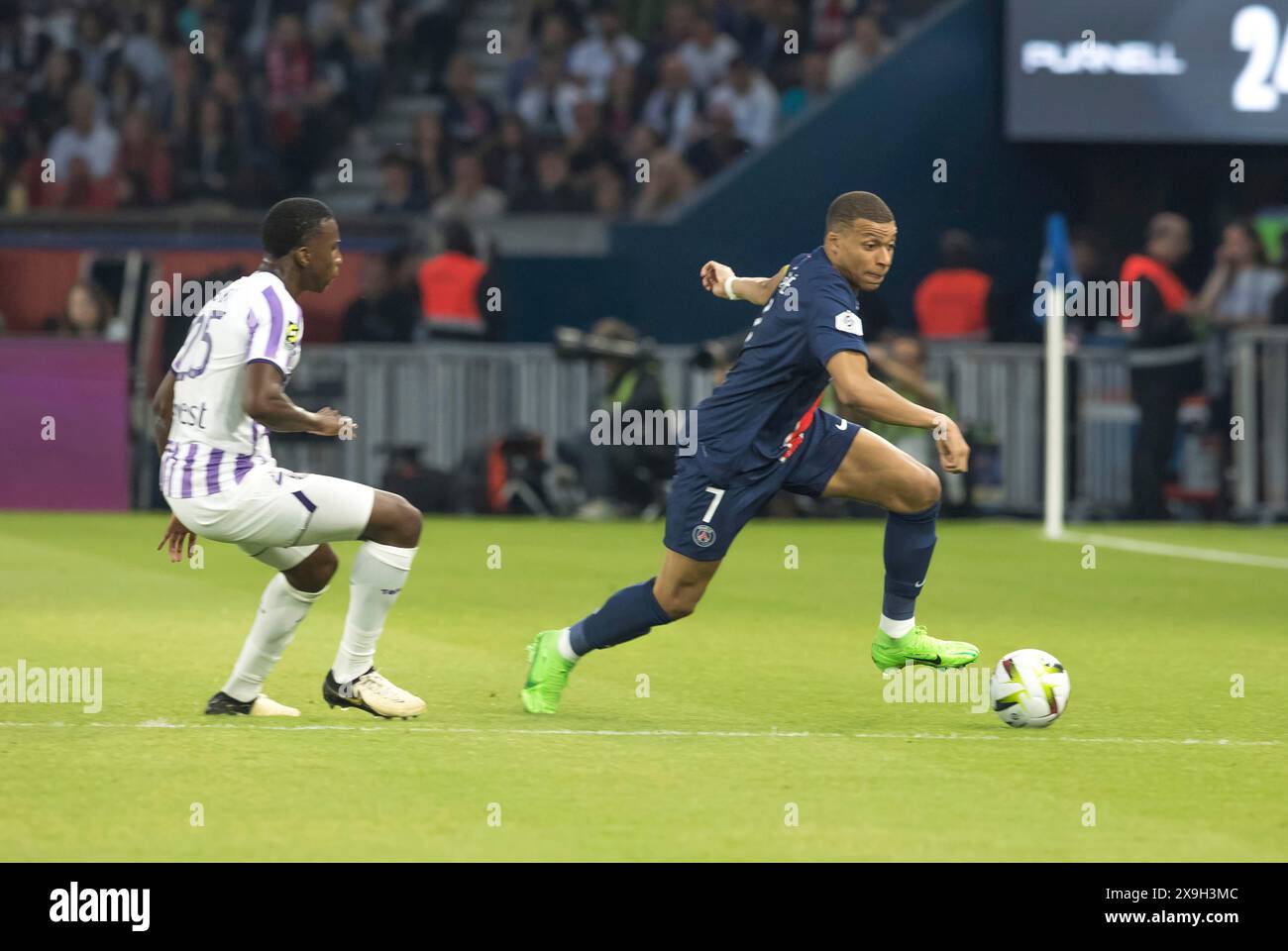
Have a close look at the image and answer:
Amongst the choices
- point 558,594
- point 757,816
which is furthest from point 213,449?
point 558,594

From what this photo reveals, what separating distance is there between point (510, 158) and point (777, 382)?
1365 centimetres

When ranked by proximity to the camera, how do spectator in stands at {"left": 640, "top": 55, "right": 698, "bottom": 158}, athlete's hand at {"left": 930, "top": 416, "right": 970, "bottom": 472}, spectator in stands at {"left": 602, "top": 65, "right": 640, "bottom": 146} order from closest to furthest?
athlete's hand at {"left": 930, "top": 416, "right": 970, "bottom": 472}, spectator in stands at {"left": 640, "top": 55, "right": 698, "bottom": 158}, spectator in stands at {"left": 602, "top": 65, "right": 640, "bottom": 146}

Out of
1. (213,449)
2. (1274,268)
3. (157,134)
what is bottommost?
(213,449)

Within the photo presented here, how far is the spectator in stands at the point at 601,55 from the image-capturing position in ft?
74.1

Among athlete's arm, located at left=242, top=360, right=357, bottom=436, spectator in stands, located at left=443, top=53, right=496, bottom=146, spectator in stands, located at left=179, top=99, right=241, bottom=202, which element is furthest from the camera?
spectator in stands, located at left=443, top=53, right=496, bottom=146

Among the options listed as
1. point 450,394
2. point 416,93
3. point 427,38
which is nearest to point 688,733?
point 450,394

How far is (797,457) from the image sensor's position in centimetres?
873

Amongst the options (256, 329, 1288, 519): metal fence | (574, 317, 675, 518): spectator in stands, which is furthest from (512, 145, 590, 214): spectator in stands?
(574, 317, 675, 518): spectator in stands

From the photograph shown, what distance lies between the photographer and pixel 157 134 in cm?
2284

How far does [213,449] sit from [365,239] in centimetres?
1336

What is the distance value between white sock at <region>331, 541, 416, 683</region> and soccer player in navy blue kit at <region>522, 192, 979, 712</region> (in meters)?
0.67

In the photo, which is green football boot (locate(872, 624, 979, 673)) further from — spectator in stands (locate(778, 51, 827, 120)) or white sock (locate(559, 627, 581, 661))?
spectator in stands (locate(778, 51, 827, 120))

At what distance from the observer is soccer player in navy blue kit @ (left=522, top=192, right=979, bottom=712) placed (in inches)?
328

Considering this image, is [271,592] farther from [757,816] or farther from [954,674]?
[954,674]
